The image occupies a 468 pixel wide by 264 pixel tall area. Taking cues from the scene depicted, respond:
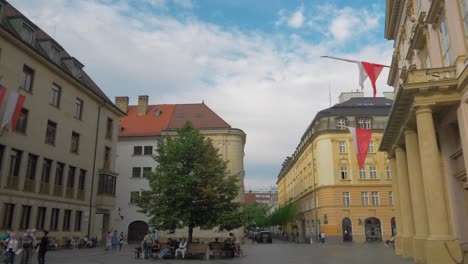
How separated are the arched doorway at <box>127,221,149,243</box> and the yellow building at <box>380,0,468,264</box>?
34.1 m

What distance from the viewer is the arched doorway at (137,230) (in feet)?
166

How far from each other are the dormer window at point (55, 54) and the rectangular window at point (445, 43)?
28469mm

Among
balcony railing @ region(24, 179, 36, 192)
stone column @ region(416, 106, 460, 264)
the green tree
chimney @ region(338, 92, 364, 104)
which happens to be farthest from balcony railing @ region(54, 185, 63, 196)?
chimney @ region(338, 92, 364, 104)

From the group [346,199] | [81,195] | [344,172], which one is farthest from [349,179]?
[81,195]

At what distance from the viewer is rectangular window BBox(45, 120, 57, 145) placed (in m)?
31.9

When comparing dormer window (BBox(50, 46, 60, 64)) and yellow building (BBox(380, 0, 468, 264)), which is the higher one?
dormer window (BBox(50, 46, 60, 64))

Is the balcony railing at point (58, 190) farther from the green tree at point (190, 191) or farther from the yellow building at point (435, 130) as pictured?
the yellow building at point (435, 130)

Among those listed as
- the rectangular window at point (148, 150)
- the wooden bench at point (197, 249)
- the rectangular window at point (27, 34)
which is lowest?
the wooden bench at point (197, 249)

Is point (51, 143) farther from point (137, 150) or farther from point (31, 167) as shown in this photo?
point (137, 150)

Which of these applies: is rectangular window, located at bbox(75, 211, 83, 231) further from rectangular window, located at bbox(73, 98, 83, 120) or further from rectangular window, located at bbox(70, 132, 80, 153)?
rectangular window, located at bbox(73, 98, 83, 120)

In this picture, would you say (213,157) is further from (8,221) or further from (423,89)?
(423,89)

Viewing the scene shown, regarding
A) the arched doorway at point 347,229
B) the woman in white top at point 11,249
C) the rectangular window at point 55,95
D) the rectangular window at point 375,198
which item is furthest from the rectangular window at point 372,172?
the woman in white top at point 11,249

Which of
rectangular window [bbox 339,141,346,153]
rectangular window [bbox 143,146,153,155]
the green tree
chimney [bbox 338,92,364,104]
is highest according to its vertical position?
chimney [bbox 338,92,364,104]

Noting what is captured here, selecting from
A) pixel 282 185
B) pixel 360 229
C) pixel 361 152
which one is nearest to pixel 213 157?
pixel 361 152
